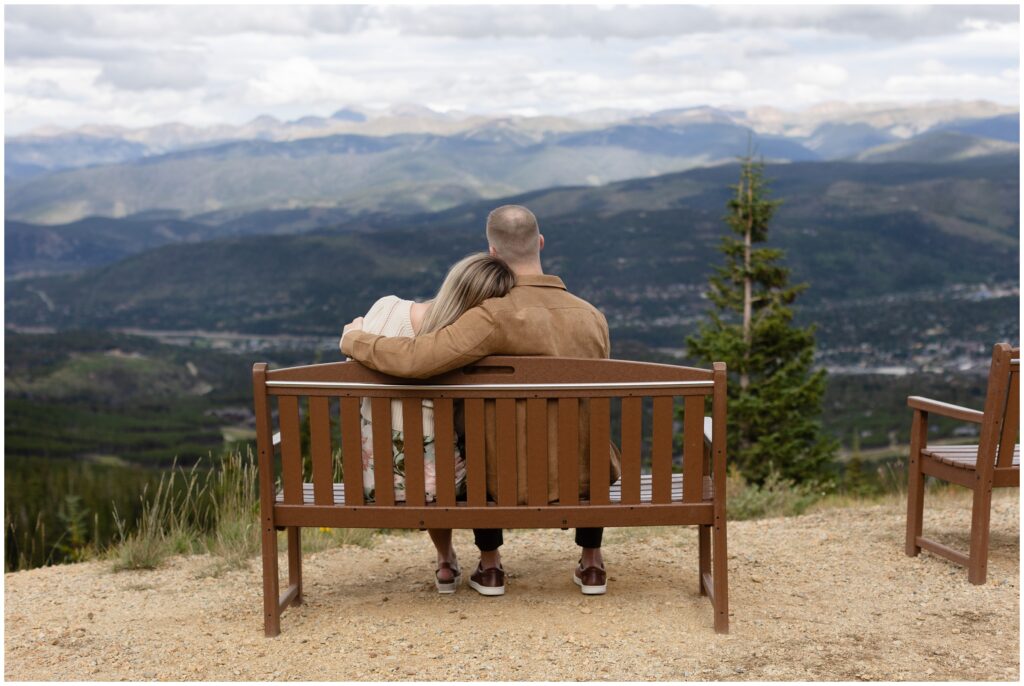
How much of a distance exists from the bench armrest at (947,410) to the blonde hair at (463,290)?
193cm

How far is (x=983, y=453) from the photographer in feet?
15.1

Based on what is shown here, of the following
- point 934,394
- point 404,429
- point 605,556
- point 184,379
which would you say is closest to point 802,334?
point 605,556

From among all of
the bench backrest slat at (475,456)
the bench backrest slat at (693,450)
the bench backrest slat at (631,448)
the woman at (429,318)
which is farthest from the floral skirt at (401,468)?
the bench backrest slat at (693,450)

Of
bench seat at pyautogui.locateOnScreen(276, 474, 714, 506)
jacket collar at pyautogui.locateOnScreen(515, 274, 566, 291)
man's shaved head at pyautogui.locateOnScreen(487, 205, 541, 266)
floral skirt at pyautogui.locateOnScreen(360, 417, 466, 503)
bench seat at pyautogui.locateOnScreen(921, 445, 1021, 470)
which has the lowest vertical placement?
bench seat at pyautogui.locateOnScreen(921, 445, 1021, 470)

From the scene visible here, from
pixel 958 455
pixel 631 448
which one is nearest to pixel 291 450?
pixel 631 448

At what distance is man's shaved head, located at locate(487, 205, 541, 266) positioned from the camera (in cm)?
401


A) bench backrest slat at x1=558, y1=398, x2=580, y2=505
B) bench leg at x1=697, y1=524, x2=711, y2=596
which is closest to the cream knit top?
bench backrest slat at x1=558, y1=398, x2=580, y2=505

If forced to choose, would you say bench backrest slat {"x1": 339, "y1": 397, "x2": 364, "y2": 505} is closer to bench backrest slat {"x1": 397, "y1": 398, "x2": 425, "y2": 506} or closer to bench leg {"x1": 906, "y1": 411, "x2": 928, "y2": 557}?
bench backrest slat {"x1": 397, "y1": 398, "x2": 425, "y2": 506}

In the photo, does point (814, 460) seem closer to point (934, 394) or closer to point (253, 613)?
point (253, 613)

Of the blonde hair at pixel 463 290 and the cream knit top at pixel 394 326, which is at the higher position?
the blonde hair at pixel 463 290

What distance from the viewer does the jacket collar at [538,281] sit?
404cm

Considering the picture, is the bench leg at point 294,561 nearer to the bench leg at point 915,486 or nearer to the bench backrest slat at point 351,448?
the bench backrest slat at point 351,448

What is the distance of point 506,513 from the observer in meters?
3.94

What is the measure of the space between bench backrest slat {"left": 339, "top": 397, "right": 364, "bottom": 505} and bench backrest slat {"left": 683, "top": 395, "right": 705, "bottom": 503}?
46.9 inches
